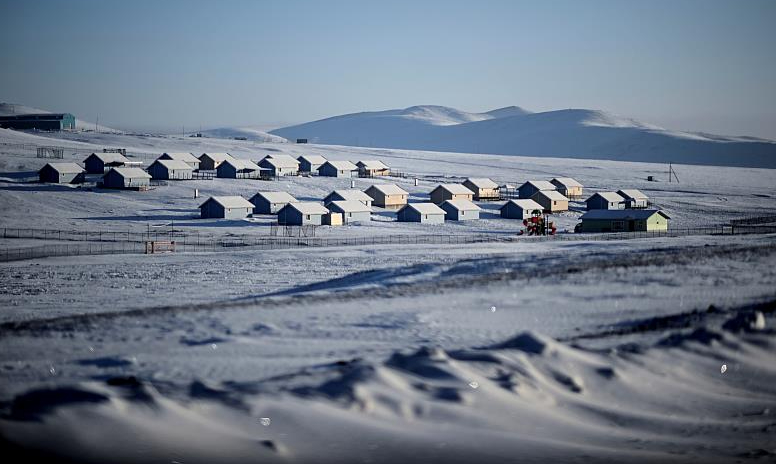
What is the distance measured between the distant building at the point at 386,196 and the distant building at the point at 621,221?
20893 millimetres

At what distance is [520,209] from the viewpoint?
71.5 meters

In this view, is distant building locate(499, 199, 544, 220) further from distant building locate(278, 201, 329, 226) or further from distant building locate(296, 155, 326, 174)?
distant building locate(296, 155, 326, 174)

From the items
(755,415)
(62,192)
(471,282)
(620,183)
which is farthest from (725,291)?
(620,183)

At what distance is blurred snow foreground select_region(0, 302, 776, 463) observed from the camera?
14.0 m

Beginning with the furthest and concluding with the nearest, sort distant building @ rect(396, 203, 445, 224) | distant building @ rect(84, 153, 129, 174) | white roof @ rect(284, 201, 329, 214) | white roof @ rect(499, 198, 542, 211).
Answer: distant building @ rect(84, 153, 129, 174)
white roof @ rect(499, 198, 542, 211)
distant building @ rect(396, 203, 445, 224)
white roof @ rect(284, 201, 329, 214)

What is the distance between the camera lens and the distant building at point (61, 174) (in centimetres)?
7825

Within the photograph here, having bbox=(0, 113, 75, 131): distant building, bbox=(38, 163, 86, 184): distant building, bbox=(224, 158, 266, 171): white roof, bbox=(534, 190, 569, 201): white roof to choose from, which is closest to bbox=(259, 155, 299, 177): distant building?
bbox=(224, 158, 266, 171): white roof

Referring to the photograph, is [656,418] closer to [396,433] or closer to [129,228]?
[396,433]

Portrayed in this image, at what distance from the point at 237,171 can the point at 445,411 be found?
77.0m

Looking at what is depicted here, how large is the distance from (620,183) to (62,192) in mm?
77227

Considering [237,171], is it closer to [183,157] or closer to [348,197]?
[183,157]

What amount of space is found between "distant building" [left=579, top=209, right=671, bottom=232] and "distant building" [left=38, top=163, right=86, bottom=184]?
4736 cm

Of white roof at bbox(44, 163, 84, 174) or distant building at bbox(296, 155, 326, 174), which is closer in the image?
white roof at bbox(44, 163, 84, 174)

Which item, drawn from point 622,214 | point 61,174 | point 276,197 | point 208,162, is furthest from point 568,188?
point 61,174
